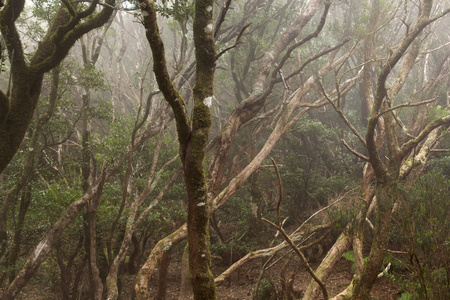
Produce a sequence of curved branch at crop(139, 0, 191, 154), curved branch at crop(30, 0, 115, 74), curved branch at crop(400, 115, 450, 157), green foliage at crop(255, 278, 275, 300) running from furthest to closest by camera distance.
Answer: green foliage at crop(255, 278, 275, 300) < curved branch at crop(400, 115, 450, 157) < curved branch at crop(30, 0, 115, 74) < curved branch at crop(139, 0, 191, 154)

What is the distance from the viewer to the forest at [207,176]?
4.07 m

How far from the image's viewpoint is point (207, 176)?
7.11 meters

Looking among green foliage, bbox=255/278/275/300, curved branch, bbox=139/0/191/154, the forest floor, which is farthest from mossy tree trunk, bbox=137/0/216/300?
green foliage, bbox=255/278/275/300

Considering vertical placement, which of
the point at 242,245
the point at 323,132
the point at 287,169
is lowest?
the point at 242,245

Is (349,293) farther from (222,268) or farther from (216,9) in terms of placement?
(216,9)

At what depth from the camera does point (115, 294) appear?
6.98 meters

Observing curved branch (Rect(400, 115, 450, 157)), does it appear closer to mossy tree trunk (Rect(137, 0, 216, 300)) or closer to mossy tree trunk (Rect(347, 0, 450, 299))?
mossy tree trunk (Rect(347, 0, 450, 299))

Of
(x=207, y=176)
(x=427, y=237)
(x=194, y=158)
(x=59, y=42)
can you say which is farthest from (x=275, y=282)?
(x=59, y=42)

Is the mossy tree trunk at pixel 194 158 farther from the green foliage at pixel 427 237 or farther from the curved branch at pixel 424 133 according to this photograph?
the curved branch at pixel 424 133

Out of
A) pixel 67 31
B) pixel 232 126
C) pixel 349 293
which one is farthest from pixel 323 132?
pixel 67 31

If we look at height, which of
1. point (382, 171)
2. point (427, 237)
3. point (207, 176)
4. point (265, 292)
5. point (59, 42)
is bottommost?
point (265, 292)

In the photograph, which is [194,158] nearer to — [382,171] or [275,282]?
[382,171]

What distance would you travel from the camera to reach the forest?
4074 millimetres

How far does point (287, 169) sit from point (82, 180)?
289 inches
